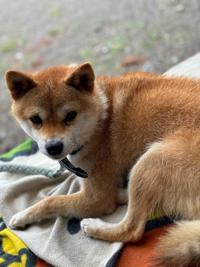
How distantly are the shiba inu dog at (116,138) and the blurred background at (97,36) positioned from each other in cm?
137

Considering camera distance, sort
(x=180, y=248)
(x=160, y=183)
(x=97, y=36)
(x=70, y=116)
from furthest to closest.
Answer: (x=97, y=36)
(x=70, y=116)
(x=160, y=183)
(x=180, y=248)

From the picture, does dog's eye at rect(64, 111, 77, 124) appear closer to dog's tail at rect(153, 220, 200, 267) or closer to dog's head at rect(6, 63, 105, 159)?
dog's head at rect(6, 63, 105, 159)

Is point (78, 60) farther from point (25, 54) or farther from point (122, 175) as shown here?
point (122, 175)

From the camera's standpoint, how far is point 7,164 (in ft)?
7.14

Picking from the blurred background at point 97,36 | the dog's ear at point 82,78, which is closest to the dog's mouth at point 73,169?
the dog's ear at point 82,78

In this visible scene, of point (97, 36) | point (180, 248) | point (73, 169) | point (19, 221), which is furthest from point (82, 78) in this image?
point (97, 36)

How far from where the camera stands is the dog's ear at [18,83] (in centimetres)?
168

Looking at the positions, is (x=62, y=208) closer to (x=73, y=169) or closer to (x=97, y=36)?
(x=73, y=169)

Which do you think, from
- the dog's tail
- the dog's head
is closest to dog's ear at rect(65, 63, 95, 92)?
the dog's head

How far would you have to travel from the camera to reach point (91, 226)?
1.71 m

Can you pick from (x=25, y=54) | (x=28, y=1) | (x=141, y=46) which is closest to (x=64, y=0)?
(x=28, y=1)

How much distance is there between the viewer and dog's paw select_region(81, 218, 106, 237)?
1701 mm

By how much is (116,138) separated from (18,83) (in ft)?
1.44

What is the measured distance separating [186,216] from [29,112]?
2.27 feet
